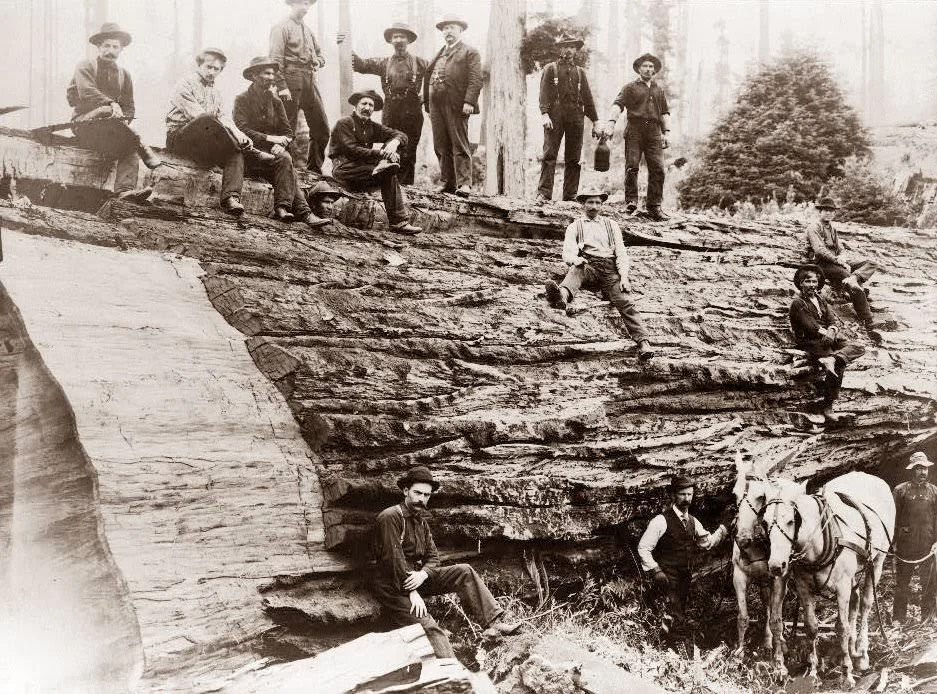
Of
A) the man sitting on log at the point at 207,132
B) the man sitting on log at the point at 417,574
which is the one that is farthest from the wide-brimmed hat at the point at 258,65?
the man sitting on log at the point at 417,574

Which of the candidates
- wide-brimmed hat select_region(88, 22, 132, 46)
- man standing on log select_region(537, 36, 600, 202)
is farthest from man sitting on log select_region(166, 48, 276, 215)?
man standing on log select_region(537, 36, 600, 202)

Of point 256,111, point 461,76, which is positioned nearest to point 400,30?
point 461,76

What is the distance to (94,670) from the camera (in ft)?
11.6

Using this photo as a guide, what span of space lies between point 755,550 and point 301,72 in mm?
4927

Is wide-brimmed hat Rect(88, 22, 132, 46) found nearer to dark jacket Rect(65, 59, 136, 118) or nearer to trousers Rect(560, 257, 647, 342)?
dark jacket Rect(65, 59, 136, 118)

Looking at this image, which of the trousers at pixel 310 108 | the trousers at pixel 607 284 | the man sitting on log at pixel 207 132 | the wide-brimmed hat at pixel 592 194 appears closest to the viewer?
the man sitting on log at pixel 207 132

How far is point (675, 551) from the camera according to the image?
16.3 feet

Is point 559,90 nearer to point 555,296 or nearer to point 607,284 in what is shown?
point 607,284

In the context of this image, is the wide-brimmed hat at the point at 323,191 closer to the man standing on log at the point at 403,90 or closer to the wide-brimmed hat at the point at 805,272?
the man standing on log at the point at 403,90

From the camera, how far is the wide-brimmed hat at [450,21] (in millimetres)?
6965

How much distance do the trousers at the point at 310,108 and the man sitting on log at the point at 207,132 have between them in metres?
0.73

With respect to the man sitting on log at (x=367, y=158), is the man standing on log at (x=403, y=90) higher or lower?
higher

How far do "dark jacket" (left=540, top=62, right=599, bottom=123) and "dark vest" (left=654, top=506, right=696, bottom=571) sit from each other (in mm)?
4213

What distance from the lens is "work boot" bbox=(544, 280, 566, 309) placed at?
595 centimetres
